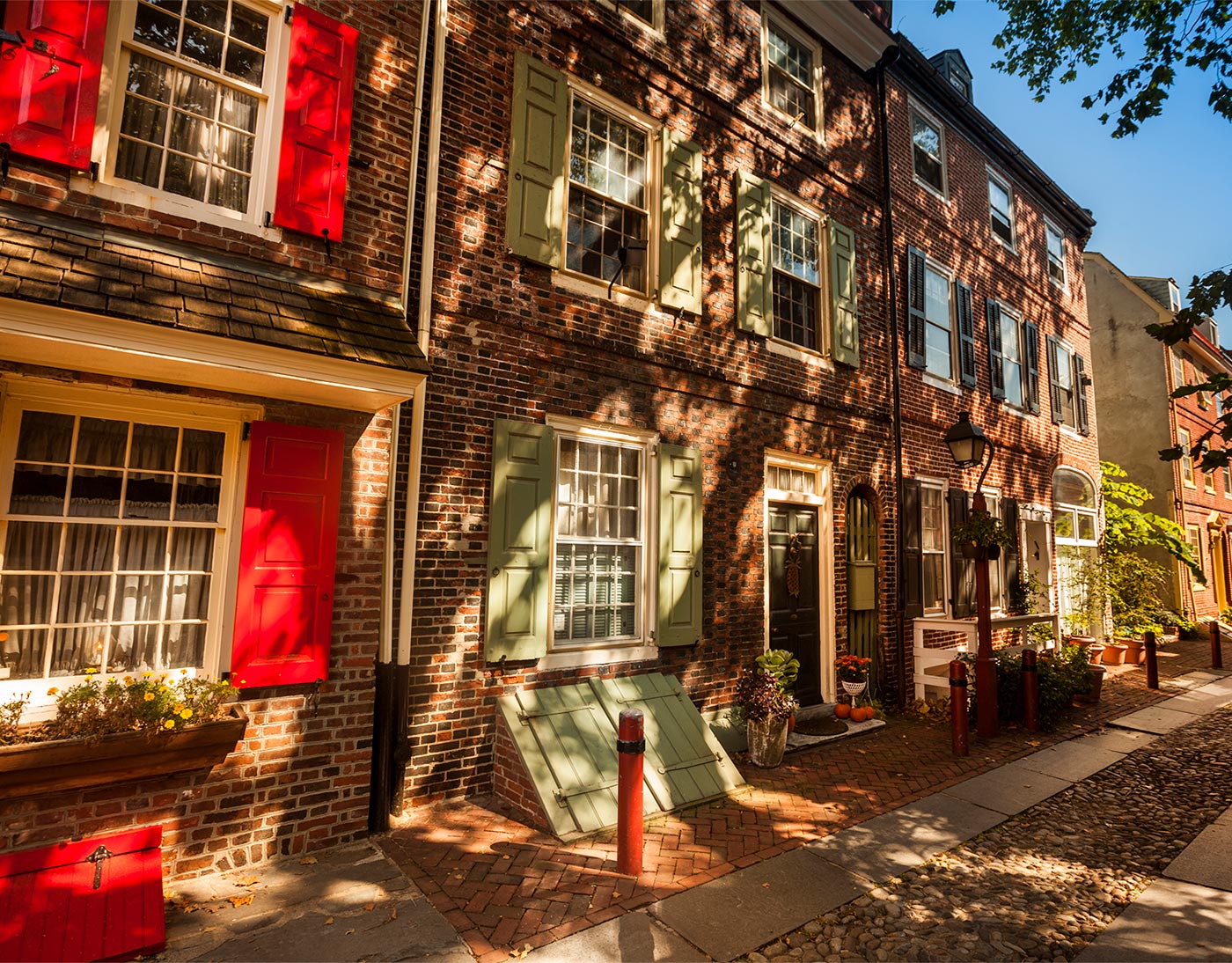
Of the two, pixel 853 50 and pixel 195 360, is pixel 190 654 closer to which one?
pixel 195 360

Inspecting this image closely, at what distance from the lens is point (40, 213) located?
3.92 m

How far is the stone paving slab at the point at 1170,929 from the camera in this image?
3490 mm

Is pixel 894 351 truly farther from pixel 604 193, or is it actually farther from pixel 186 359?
pixel 186 359

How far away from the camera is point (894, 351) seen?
1016 centimetres

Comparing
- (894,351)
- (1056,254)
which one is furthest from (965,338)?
(1056,254)

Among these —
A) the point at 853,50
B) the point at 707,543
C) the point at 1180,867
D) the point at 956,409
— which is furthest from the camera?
the point at 956,409

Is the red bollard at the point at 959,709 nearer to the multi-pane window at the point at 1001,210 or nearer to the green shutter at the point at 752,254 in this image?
the green shutter at the point at 752,254

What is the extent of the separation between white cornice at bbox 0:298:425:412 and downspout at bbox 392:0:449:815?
70 cm

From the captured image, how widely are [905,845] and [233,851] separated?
462 cm

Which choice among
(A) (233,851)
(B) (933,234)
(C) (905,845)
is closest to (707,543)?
(C) (905,845)

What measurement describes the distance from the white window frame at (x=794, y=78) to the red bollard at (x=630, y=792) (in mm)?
8175

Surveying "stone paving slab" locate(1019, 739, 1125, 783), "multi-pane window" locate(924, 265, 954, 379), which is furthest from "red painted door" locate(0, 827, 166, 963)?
"multi-pane window" locate(924, 265, 954, 379)

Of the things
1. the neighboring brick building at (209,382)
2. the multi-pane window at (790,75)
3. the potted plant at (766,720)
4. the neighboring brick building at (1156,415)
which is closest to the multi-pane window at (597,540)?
the potted plant at (766,720)

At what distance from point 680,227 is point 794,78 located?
394 centimetres
